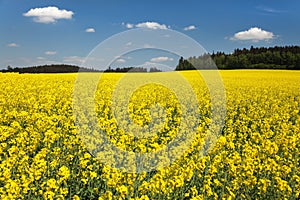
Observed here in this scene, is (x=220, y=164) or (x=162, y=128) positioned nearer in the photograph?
(x=220, y=164)

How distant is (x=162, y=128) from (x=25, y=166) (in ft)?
12.0

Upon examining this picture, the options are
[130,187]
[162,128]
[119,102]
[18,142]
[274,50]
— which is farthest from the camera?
[274,50]

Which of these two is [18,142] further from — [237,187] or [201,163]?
[237,187]

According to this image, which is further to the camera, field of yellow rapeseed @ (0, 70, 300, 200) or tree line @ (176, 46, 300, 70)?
tree line @ (176, 46, 300, 70)

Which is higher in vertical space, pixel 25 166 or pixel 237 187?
pixel 25 166

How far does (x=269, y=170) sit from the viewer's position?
4.96 m

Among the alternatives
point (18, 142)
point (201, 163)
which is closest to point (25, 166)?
point (18, 142)

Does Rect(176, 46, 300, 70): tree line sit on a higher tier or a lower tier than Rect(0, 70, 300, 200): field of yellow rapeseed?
higher

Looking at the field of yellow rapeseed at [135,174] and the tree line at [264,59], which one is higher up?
the tree line at [264,59]

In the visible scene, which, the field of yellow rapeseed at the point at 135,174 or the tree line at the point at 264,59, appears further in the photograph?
the tree line at the point at 264,59

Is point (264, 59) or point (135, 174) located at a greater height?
point (264, 59)

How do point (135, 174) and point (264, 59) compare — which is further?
point (264, 59)

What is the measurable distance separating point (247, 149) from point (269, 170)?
0.56 meters

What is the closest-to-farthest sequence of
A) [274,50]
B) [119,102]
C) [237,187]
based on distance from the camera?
[237,187] → [119,102] → [274,50]
